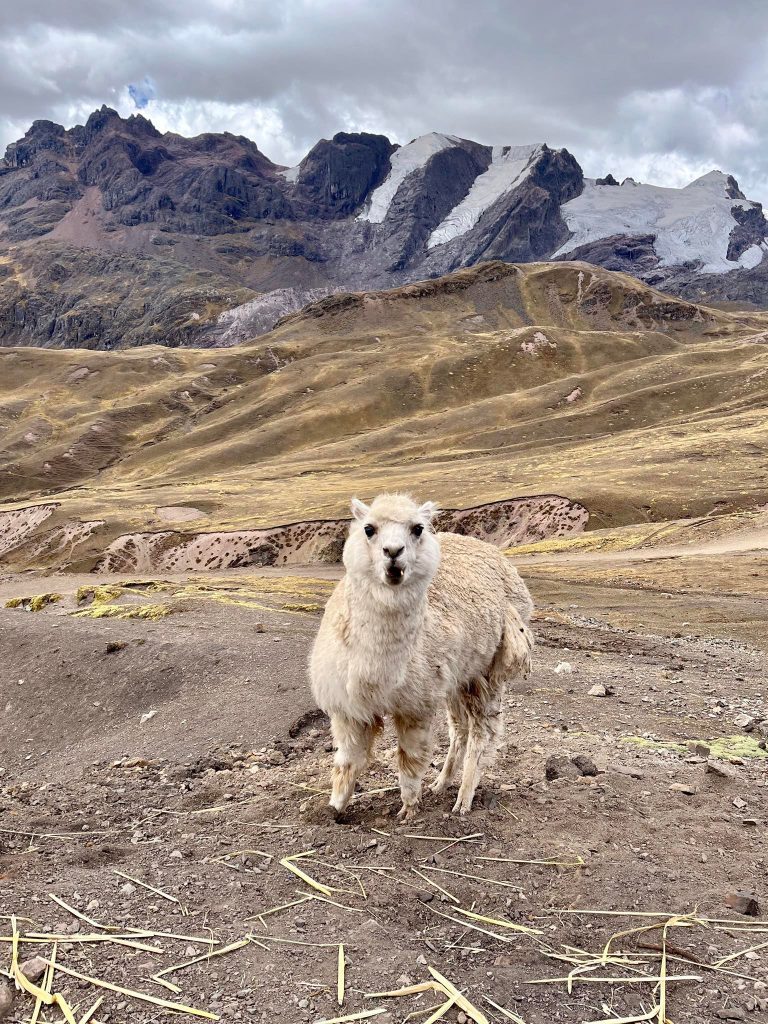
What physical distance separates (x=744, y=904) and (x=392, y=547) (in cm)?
454

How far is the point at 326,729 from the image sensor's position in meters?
12.2

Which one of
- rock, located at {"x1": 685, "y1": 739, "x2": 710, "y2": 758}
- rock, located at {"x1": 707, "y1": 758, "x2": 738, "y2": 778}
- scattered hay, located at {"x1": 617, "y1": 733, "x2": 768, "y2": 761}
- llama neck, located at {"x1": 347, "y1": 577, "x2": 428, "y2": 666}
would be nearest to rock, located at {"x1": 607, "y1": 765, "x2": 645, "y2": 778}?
rock, located at {"x1": 707, "y1": 758, "x2": 738, "y2": 778}

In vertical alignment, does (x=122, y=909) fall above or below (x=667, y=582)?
above

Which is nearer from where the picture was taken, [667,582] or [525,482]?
[667,582]

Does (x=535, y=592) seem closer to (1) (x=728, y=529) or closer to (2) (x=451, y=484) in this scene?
(1) (x=728, y=529)

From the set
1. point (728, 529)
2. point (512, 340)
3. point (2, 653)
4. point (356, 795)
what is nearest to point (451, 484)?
point (728, 529)

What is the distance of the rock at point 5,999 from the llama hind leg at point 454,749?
5310mm

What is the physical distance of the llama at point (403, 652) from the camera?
775 cm

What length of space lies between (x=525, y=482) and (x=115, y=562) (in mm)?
35707

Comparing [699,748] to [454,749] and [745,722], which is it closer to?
[745,722]

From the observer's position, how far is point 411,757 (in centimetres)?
815

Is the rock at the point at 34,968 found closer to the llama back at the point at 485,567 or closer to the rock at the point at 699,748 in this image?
the llama back at the point at 485,567

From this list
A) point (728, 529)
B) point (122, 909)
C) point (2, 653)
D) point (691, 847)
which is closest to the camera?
point (122, 909)

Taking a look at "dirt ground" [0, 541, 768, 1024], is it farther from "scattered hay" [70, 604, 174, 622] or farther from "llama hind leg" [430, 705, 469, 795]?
"scattered hay" [70, 604, 174, 622]
